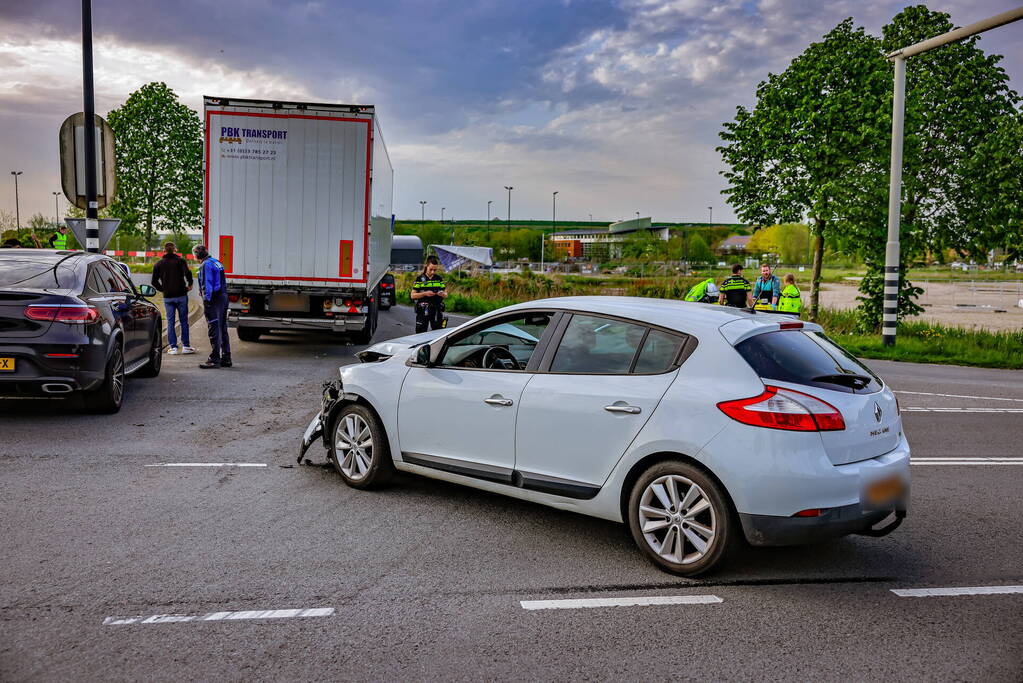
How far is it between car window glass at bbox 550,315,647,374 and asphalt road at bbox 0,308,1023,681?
1073 mm

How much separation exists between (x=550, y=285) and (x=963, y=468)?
2692 centimetres

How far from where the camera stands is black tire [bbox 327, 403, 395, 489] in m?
6.21

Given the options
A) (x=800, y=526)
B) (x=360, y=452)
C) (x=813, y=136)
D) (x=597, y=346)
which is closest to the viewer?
(x=800, y=526)

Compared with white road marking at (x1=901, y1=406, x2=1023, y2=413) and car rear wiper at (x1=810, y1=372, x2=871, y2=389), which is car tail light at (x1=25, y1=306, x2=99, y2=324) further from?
white road marking at (x1=901, y1=406, x2=1023, y2=413)

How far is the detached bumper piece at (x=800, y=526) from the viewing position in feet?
Result: 14.4

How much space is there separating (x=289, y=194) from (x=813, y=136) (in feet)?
56.5

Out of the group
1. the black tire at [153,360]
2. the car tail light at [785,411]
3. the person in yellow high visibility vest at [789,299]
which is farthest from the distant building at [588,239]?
the car tail light at [785,411]

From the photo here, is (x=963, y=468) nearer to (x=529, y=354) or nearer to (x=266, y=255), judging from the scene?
(x=529, y=354)

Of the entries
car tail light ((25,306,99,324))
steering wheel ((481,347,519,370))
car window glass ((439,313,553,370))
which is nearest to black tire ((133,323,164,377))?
car tail light ((25,306,99,324))

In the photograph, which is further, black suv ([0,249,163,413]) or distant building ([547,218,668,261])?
distant building ([547,218,668,261])

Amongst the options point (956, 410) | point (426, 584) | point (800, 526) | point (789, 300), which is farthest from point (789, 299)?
point (426, 584)

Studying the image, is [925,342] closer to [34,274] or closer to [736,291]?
[736,291]

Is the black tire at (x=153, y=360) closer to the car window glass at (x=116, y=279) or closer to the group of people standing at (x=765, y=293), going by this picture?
the car window glass at (x=116, y=279)

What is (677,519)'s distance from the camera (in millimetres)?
4676
